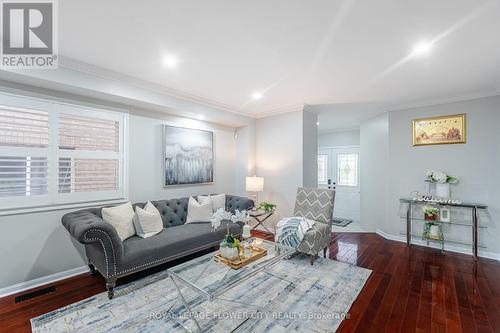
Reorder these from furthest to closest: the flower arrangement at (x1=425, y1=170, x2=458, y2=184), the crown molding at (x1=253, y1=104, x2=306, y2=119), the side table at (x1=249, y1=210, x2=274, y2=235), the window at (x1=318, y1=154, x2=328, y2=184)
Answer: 1. the window at (x1=318, y1=154, x2=328, y2=184)
2. the crown molding at (x1=253, y1=104, x2=306, y2=119)
3. the side table at (x1=249, y1=210, x2=274, y2=235)
4. the flower arrangement at (x1=425, y1=170, x2=458, y2=184)

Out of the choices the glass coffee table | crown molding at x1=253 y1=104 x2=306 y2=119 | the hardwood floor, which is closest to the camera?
the glass coffee table

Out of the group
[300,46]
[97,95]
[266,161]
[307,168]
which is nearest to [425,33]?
[300,46]

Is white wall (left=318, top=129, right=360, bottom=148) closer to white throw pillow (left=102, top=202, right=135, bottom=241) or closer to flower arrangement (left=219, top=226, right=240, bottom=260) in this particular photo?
flower arrangement (left=219, top=226, right=240, bottom=260)

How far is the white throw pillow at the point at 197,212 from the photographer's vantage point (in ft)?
12.2

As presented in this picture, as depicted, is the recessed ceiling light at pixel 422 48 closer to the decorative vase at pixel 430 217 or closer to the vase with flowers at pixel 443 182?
the vase with flowers at pixel 443 182

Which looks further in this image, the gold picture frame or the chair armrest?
the gold picture frame

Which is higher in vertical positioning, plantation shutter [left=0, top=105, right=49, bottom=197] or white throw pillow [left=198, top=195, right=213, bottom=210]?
plantation shutter [left=0, top=105, right=49, bottom=197]

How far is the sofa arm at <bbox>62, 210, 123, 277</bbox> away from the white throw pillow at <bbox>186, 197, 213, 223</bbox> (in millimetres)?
1350

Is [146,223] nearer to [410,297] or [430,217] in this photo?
[410,297]

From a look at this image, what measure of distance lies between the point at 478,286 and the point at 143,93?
5045 millimetres

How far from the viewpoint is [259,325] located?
202cm

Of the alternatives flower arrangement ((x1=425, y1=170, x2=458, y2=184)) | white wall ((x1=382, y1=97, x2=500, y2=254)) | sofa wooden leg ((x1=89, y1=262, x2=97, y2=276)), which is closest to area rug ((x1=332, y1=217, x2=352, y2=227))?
white wall ((x1=382, y1=97, x2=500, y2=254))

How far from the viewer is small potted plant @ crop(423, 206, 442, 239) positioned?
386cm

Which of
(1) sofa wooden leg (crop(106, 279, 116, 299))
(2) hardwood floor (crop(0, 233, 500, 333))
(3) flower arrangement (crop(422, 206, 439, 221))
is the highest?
(3) flower arrangement (crop(422, 206, 439, 221))
